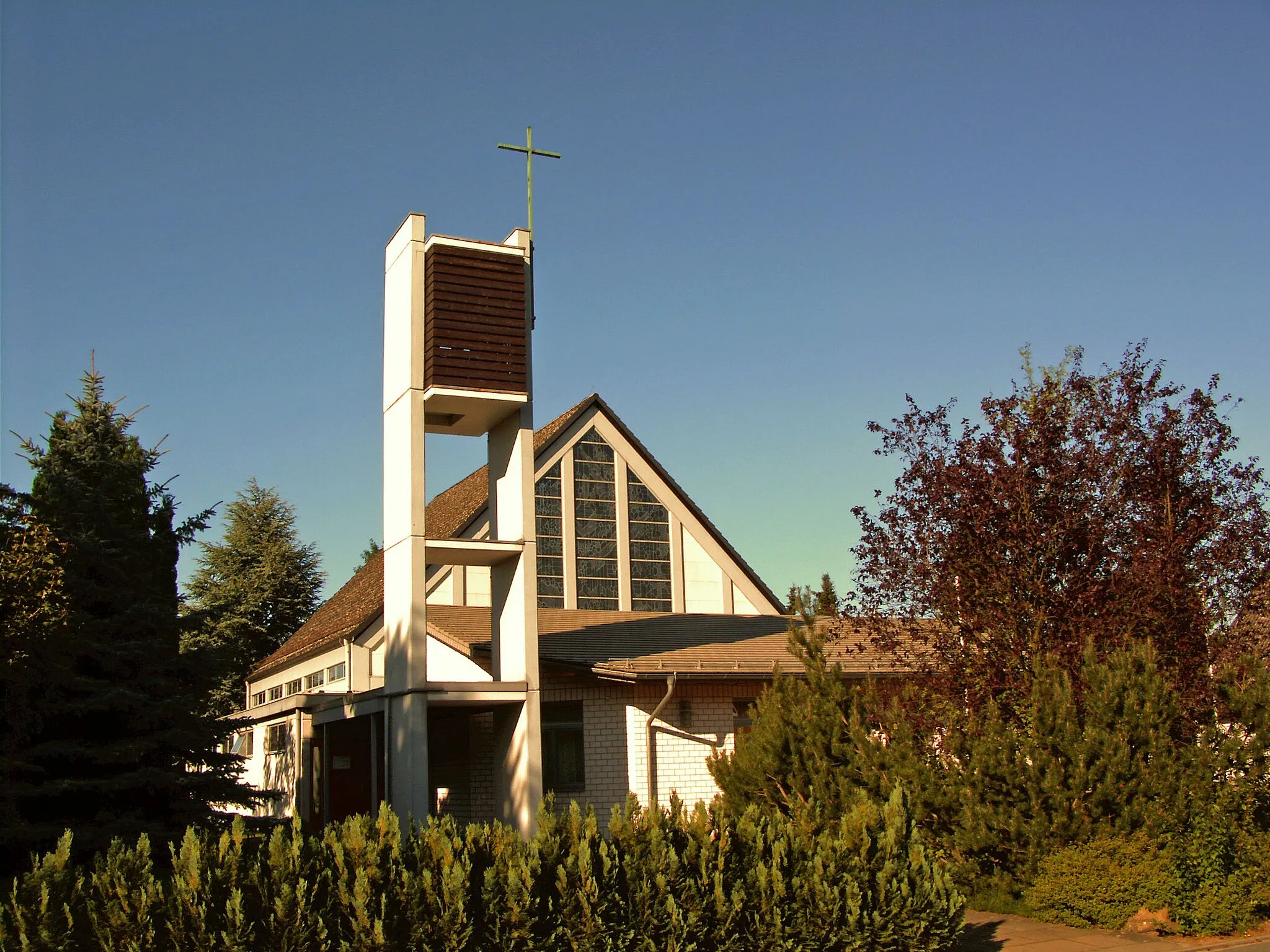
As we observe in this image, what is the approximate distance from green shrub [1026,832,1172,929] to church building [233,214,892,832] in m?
4.12

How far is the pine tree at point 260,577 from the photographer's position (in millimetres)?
44000

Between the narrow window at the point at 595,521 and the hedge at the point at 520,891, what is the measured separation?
15079 mm

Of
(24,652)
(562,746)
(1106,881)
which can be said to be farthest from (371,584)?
(1106,881)

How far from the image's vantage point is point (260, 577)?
45.2 meters

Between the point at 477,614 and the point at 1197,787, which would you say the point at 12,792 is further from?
the point at 1197,787

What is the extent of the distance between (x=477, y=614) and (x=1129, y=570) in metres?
12.6

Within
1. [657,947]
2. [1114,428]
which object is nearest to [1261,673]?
[1114,428]

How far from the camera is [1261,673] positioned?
11594 millimetres

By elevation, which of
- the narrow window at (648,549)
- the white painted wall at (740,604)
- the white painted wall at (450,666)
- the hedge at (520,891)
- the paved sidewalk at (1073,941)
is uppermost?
the narrow window at (648,549)

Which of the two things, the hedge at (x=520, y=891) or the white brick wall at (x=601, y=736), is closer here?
the hedge at (x=520, y=891)

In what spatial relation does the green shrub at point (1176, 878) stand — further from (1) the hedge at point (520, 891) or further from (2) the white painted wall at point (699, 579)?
(2) the white painted wall at point (699, 579)

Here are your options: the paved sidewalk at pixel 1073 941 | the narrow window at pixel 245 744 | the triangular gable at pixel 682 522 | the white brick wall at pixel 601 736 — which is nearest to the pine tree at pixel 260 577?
the narrow window at pixel 245 744

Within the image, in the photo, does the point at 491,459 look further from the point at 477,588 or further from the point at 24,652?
the point at 477,588

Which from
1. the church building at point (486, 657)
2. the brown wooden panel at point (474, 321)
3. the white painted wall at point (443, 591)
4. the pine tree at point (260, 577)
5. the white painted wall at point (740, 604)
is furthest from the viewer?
the pine tree at point (260, 577)
